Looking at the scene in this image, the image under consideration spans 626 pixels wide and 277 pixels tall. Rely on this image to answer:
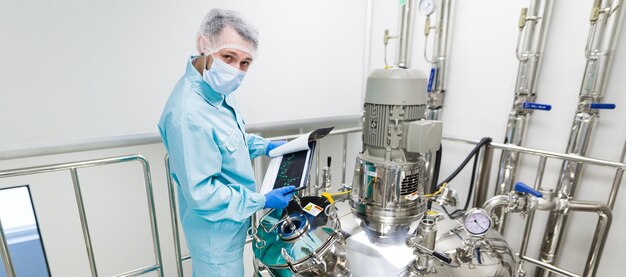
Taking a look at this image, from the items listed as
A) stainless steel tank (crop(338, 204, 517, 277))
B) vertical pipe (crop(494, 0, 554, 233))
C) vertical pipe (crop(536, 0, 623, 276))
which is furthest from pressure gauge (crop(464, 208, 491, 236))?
vertical pipe (crop(536, 0, 623, 276))

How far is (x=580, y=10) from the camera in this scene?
4.11ft

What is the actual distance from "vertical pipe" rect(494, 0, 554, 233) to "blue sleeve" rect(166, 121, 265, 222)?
47.6 inches

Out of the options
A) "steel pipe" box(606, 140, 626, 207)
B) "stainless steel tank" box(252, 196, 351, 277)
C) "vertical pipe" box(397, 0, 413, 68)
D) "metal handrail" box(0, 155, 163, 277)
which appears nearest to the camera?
"stainless steel tank" box(252, 196, 351, 277)

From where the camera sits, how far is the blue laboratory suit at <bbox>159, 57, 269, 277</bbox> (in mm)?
836

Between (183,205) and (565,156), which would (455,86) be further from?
(183,205)

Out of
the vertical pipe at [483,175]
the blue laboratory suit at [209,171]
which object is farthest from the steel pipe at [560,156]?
the blue laboratory suit at [209,171]

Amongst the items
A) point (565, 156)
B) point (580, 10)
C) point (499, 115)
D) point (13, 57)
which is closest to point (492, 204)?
point (565, 156)

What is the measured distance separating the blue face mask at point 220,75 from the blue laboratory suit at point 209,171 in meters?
0.03

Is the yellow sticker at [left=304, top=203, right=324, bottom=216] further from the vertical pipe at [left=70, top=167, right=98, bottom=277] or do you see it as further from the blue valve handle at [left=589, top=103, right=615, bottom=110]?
the blue valve handle at [left=589, top=103, right=615, bottom=110]

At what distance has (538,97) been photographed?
4.65ft

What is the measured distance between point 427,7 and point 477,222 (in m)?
1.21

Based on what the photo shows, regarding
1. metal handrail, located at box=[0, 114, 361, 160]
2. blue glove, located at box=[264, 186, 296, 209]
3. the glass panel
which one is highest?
metal handrail, located at box=[0, 114, 361, 160]

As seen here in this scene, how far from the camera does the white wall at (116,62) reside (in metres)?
0.96

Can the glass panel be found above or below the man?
below
